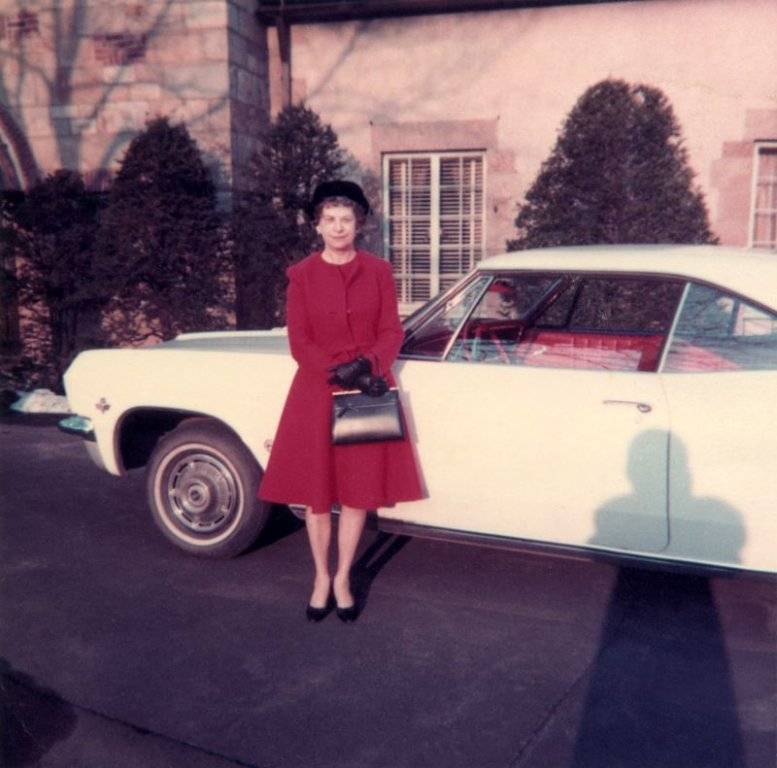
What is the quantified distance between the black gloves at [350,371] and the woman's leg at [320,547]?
56 centimetres

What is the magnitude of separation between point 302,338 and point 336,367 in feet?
0.65

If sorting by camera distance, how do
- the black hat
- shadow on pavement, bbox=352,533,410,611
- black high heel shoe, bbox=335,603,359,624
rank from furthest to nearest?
shadow on pavement, bbox=352,533,410,611 → black high heel shoe, bbox=335,603,359,624 → the black hat

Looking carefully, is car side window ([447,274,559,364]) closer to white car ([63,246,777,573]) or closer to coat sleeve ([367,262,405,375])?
white car ([63,246,777,573])

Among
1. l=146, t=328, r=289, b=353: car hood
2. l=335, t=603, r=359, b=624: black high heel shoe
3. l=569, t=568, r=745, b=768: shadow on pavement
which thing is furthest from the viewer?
l=146, t=328, r=289, b=353: car hood

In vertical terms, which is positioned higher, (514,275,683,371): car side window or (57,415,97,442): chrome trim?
(514,275,683,371): car side window

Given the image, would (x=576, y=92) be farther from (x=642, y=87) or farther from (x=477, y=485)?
(x=477, y=485)

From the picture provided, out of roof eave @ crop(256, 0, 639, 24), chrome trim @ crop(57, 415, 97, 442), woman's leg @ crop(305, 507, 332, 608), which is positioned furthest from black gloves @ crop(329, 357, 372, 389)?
roof eave @ crop(256, 0, 639, 24)

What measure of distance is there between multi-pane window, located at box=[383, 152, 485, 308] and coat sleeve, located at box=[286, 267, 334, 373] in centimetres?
596

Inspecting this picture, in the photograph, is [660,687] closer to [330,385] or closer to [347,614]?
[347,614]

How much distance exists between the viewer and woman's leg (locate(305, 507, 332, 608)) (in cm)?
337

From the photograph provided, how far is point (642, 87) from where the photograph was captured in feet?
26.8

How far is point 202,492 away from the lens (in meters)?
4.02

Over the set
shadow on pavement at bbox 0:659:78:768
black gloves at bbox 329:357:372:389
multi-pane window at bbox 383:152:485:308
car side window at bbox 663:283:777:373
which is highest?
multi-pane window at bbox 383:152:485:308

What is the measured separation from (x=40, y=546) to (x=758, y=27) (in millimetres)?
7949
